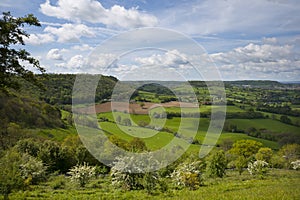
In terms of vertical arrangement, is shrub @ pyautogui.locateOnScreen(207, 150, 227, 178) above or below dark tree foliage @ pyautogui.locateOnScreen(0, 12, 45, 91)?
below

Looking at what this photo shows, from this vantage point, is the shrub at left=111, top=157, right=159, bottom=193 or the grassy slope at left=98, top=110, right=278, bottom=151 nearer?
the shrub at left=111, top=157, right=159, bottom=193

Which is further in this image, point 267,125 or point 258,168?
point 267,125

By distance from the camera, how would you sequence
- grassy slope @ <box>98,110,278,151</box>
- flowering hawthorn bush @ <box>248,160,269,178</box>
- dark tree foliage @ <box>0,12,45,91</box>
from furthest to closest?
flowering hawthorn bush @ <box>248,160,269,178</box>
grassy slope @ <box>98,110,278,151</box>
dark tree foliage @ <box>0,12,45,91</box>

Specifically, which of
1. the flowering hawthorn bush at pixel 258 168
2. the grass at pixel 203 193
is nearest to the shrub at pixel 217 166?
the flowering hawthorn bush at pixel 258 168

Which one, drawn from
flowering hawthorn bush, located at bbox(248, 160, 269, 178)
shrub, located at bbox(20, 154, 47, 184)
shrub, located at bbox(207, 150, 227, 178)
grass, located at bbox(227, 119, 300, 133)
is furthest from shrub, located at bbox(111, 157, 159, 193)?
grass, located at bbox(227, 119, 300, 133)

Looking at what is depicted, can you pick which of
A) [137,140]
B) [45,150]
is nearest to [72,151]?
[45,150]

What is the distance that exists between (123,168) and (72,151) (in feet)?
89.8

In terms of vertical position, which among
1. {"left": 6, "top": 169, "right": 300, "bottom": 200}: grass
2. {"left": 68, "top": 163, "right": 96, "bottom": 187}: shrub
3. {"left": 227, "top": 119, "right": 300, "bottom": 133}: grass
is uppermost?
{"left": 6, "top": 169, "right": 300, "bottom": 200}: grass

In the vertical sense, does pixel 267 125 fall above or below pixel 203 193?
below

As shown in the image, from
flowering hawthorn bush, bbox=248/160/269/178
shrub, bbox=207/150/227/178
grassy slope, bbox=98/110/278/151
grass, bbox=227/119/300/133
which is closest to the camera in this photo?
grassy slope, bbox=98/110/278/151

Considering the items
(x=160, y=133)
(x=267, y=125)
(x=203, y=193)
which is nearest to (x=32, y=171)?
(x=160, y=133)

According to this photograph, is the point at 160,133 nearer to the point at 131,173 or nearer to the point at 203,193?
the point at 131,173

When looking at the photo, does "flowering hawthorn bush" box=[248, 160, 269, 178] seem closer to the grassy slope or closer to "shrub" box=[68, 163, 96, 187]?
the grassy slope

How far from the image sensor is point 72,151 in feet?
145
